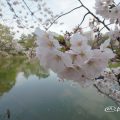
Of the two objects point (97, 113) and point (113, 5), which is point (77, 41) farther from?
point (97, 113)

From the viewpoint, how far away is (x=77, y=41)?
2.62 feet

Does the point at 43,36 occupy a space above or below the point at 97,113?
above

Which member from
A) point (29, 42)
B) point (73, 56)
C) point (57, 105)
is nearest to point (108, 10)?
point (73, 56)

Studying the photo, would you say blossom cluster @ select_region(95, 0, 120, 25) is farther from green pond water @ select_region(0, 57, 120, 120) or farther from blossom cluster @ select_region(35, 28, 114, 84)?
green pond water @ select_region(0, 57, 120, 120)

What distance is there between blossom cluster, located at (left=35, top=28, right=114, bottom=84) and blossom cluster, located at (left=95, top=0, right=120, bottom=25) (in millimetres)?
729

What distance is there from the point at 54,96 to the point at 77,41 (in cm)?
999

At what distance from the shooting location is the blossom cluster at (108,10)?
1.52 m

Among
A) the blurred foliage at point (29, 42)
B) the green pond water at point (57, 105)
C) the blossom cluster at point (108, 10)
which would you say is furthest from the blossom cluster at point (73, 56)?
the green pond water at point (57, 105)

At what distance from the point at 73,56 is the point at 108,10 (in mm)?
910

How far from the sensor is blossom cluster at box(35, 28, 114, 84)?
2.62 ft

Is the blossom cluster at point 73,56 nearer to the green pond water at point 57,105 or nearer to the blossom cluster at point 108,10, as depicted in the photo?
the blossom cluster at point 108,10

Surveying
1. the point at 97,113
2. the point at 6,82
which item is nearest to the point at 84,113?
the point at 97,113

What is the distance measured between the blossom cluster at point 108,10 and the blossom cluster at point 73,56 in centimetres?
73

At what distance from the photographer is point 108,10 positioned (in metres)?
1.63
